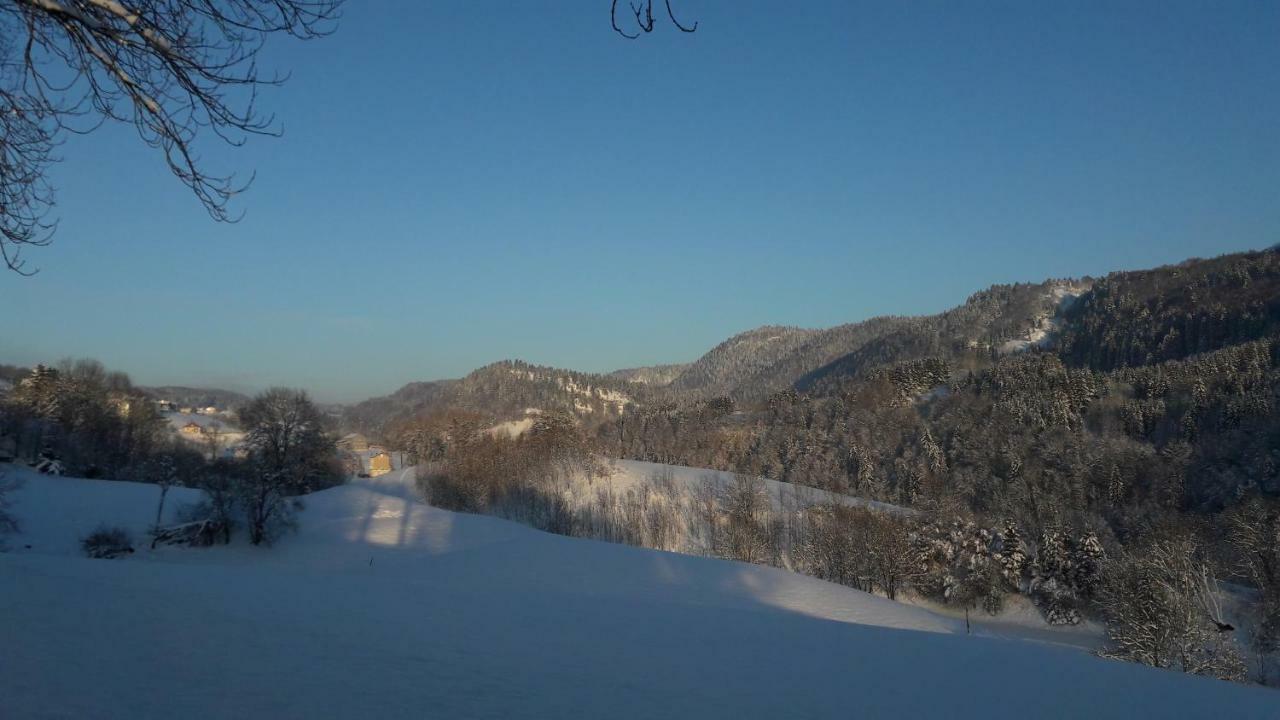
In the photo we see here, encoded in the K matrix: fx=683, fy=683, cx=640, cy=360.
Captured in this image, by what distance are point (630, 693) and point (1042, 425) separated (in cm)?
8664

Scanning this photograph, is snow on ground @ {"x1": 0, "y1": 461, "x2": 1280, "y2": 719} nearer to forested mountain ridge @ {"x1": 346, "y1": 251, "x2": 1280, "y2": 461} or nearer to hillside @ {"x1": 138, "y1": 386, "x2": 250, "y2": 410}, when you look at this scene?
forested mountain ridge @ {"x1": 346, "y1": 251, "x2": 1280, "y2": 461}

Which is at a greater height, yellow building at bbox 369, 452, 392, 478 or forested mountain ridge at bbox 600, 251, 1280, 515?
forested mountain ridge at bbox 600, 251, 1280, 515

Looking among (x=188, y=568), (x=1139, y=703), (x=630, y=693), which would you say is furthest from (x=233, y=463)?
(x=1139, y=703)

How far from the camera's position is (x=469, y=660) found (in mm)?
7840

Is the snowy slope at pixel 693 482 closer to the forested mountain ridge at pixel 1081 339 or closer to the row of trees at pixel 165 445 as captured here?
the row of trees at pixel 165 445

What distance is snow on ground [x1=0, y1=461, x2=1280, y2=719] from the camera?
589cm

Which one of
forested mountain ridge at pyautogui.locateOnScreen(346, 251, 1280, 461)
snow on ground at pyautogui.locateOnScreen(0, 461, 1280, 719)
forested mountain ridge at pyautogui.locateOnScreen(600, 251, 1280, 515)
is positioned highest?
forested mountain ridge at pyautogui.locateOnScreen(346, 251, 1280, 461)

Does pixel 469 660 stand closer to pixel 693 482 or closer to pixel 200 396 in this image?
pixel 693 482

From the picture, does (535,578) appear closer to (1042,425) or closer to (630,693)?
(630,693)

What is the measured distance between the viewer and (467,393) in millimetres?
189125

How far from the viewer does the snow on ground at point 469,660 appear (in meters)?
5.89

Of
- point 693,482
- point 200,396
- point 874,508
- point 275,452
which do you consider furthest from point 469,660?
point 200,396

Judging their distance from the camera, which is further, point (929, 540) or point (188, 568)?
point (929, 540)

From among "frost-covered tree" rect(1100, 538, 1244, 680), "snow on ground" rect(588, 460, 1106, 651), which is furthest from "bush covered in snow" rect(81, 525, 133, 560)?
"frost-covered tree" rect(1100, 538, 1244, 680)
